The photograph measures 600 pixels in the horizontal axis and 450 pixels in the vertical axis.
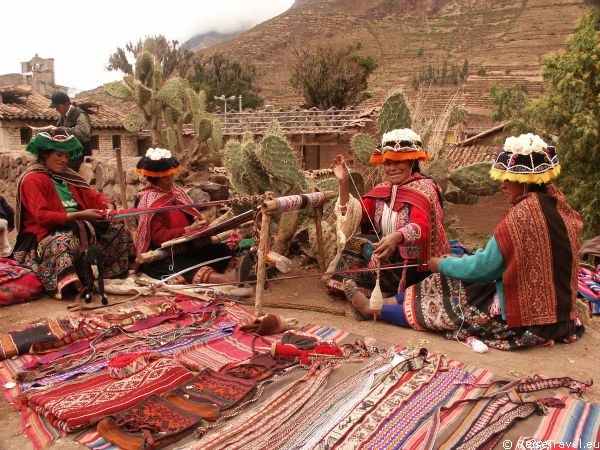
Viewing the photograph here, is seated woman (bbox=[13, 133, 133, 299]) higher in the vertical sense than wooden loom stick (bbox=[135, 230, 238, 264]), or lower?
higher

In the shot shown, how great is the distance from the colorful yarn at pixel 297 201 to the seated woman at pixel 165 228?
887 mm

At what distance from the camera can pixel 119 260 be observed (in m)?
5.00

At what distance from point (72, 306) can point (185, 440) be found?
2.37 m

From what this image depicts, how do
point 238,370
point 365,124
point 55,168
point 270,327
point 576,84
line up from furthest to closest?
point 365,124
point 576,84
point 55,168
point 270,327
point 238,370

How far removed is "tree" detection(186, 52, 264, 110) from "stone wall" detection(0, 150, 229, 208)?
72.9ft

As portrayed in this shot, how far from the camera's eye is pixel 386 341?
3.58m

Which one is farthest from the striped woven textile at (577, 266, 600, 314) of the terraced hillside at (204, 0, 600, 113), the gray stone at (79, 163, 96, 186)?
the terraced hillside at (204, 0, 600, 113)

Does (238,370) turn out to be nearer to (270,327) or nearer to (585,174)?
(270,327)

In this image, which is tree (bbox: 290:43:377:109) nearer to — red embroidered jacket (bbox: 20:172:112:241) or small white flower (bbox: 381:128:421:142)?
red embroidered jacket (bbox: 20:172:112:241)

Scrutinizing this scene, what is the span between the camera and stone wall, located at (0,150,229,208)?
24.5 ft

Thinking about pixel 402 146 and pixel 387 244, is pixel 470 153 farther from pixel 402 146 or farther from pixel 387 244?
pixel 387 244

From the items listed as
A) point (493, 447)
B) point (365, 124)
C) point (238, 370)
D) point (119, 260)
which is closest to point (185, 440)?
point (238, 370)

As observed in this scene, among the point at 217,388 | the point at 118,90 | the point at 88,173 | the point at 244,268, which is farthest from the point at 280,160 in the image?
the point at 118,90

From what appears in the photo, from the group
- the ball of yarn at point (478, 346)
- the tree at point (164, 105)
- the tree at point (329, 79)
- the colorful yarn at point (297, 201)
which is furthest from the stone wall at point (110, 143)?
the ball of yarn at point (478, 346)
